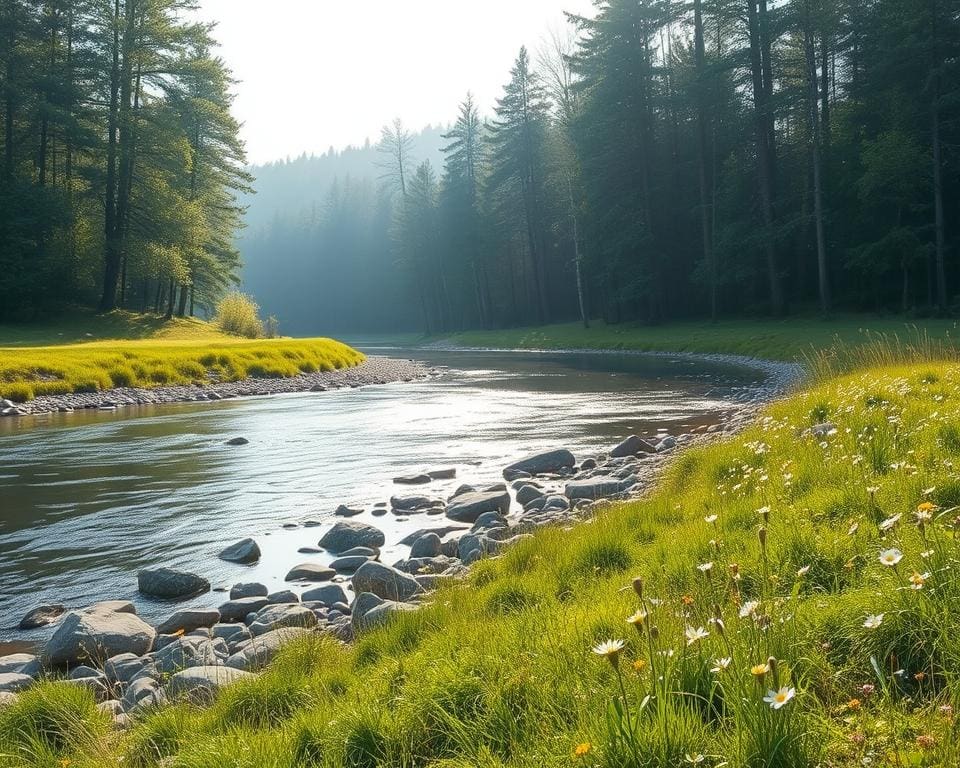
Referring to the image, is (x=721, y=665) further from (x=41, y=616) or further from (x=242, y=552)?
(x=242, y=552)

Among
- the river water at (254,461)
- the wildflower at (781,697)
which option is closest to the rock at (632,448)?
the river water at (254,461)

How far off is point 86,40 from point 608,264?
1310 inches

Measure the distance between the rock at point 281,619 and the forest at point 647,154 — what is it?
104 feet

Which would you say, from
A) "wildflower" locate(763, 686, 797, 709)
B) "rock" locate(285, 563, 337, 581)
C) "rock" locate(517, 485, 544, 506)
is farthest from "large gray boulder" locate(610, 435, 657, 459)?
"wildflower" locate(763, 686, 797, 709)

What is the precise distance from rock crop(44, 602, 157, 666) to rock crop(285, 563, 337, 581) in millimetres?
1656

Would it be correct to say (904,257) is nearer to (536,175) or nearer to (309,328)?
(536,175)

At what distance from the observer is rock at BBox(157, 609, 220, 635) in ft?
20.7

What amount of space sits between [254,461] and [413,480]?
12.5 feet

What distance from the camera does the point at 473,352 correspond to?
54375mm

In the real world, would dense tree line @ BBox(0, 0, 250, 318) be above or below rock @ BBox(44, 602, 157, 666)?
above

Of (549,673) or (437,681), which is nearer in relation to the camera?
(549,673)

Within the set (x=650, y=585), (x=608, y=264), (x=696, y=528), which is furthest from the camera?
Result: (x=608, y=264)

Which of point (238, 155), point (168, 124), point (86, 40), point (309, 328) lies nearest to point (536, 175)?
point (238, 155)

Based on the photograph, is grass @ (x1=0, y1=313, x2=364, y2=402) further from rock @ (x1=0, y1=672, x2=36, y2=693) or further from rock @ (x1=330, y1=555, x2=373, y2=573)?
rock @ (x1=0, y1=672, x2=36, y2=693)
